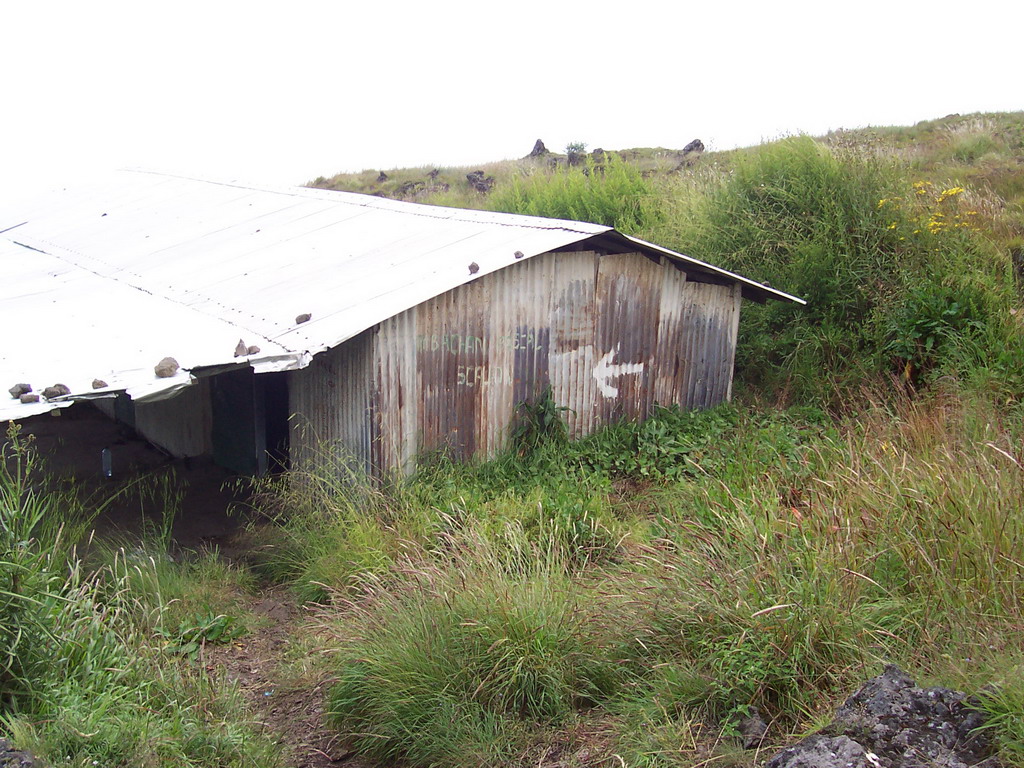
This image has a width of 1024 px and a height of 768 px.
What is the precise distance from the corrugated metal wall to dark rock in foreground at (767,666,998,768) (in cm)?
473

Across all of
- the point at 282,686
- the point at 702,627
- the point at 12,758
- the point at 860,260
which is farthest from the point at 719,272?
the point at 12,758

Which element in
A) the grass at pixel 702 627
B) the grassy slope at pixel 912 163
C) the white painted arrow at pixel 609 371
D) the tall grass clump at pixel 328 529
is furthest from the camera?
the grassy slope at pixel 912 163

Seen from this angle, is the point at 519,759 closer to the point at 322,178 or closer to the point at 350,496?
the point at 350,496

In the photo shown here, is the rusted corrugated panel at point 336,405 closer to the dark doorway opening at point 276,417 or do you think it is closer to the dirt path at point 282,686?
the dark doorway opening at point 276,417

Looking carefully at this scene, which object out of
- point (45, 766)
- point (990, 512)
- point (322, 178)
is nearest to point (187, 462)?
point (45, 766)

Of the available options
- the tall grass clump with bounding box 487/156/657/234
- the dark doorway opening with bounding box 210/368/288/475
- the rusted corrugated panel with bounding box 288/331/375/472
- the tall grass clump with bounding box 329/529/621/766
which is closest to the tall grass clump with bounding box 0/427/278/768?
the tall grass clump with bounding box 329/529/621/766

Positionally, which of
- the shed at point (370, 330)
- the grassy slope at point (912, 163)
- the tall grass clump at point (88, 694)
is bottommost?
the tall grass clump at point (88, 694)

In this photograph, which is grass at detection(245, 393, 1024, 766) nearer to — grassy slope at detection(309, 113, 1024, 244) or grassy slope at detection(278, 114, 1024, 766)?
grassy slope at detection(278, 114, 1024, 766)

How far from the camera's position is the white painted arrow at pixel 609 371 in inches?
345

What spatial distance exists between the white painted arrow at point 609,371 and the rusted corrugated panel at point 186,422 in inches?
181

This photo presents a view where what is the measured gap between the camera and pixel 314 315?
7297 mm

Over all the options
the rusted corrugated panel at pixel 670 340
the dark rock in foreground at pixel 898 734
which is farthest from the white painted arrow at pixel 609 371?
the dark rock in foreground at pixel 898 734

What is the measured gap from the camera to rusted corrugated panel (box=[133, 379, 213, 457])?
10.1 meters

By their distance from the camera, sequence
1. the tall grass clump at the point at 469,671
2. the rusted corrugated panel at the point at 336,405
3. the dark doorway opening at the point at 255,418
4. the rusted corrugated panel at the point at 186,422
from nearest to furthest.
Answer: the tall grass clump at the point at 469,671
the rusted corrugated panel at the point at 336,405
the dark doorway opening at the point at 255,418
the rusted corrugated panel at the point at 186,422
